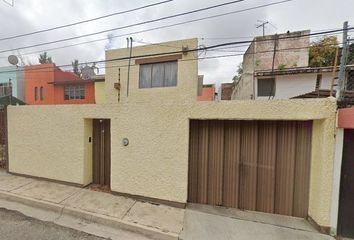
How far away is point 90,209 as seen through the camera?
181 inches

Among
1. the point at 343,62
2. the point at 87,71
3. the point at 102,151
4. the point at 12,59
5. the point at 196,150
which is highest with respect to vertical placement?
the point at 87,71

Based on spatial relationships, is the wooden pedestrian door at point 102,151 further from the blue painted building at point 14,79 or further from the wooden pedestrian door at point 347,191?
Answer: the blue painted building at point 14,79

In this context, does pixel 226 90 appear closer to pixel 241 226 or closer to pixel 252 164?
pixel 252 164

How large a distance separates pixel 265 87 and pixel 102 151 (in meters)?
10.4

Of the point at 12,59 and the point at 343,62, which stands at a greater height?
the point at 12,59

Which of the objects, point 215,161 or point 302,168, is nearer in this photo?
point 302,168

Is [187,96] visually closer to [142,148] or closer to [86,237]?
[142,148]

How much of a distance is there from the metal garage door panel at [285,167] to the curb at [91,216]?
2538mm

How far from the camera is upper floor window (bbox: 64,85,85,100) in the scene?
18.0 metres

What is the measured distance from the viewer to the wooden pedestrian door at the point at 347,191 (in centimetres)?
374

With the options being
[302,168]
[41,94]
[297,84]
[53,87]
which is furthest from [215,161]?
[41,94]

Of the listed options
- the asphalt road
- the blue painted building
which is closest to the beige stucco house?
the asphalt road

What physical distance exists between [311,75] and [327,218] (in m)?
10.1

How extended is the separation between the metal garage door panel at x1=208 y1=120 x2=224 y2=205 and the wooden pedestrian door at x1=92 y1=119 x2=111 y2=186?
3012 millimetres
